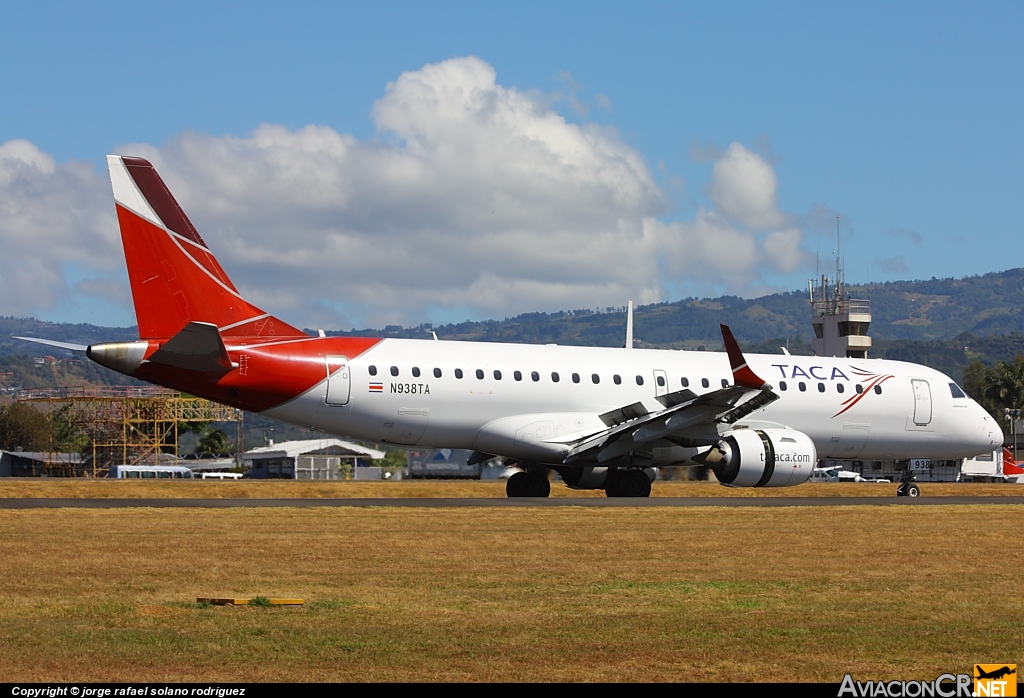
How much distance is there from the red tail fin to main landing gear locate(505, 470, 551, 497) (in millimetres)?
7872

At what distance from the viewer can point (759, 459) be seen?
2806cm

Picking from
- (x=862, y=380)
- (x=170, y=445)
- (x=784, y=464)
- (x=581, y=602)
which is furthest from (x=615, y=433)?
(x=170, y=445)

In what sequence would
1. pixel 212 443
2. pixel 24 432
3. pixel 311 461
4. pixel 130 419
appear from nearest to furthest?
pixel 130 419
pixel 311 461
pixel 24 432
pixel 212 443

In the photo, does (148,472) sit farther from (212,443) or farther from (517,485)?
(517,485)

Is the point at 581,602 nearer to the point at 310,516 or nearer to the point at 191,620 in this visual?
the point at 191,620

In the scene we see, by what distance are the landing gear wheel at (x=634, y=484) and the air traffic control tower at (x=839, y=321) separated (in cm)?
5525

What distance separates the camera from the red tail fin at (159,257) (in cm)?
2566

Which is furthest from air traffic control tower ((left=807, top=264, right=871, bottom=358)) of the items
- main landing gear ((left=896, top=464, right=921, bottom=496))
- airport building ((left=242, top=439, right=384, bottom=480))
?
main landing gear ((left=896, top=464, right=921, bottom=496))

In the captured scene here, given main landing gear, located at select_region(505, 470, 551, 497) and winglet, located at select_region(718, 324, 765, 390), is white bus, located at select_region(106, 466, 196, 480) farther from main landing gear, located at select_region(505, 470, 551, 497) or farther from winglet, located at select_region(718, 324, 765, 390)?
winglet, located at select_region(718, 324, 765, 390)

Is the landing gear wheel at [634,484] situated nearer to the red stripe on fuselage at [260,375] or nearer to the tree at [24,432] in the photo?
the red stripe on fuselage at [260,375]

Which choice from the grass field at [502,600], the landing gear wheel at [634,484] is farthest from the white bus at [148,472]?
the grass field at [502,600]

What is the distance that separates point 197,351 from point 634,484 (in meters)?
10.4

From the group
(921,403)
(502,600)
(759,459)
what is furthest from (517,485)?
(502,600)

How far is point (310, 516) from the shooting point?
20.9 meters
